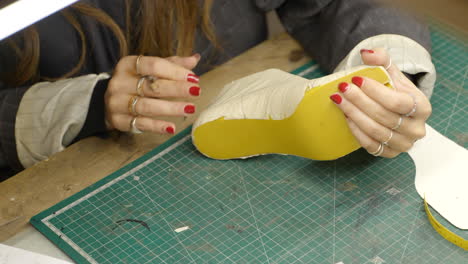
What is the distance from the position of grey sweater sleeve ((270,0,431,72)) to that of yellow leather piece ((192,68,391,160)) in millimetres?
233

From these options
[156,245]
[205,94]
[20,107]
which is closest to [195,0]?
[205,94]

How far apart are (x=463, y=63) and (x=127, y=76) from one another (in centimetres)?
59

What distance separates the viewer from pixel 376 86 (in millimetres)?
683

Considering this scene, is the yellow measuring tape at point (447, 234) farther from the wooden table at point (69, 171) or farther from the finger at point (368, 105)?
the wooden table at point (69, 171)

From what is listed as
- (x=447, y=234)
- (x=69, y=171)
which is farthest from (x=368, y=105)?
(x=69, y=171)

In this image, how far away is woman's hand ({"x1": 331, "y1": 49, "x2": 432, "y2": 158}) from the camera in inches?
26.8

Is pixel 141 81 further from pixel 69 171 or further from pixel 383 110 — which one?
pixel 383 110

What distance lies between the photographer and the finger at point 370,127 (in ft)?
2.24

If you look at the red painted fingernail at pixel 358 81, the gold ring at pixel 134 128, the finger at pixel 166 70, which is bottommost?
the gold ring at pixel 134 128

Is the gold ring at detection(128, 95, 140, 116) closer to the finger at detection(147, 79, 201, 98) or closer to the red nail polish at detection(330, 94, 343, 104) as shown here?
the finger at detection(147, 79, 201, 98)

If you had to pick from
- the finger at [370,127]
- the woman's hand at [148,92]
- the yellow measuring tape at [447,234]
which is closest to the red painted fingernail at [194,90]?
the woman's hand at [148,92]

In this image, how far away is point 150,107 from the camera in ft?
2.66

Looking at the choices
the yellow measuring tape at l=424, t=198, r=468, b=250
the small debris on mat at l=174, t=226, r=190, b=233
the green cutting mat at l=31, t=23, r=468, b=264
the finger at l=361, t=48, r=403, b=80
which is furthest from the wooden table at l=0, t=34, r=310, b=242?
the yellow measuring tape at l=424, t=198, r=468, b=250

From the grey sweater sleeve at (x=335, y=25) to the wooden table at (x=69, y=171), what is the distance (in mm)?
163
